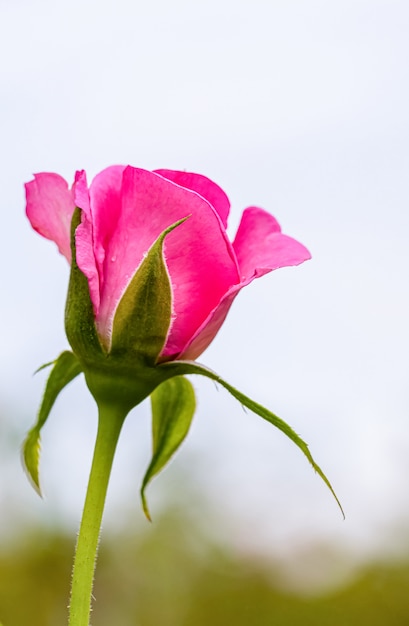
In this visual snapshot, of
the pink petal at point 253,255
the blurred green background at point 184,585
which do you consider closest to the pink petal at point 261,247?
the pink petal at point 253,255

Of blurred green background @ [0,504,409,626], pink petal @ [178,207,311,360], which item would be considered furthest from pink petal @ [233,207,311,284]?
blurred green background @ [0,504,409,626]

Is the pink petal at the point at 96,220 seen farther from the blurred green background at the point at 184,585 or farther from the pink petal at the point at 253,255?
the blurred green background at the point at 184,585

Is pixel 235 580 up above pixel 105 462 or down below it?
below

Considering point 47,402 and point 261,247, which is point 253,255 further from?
point 47,402

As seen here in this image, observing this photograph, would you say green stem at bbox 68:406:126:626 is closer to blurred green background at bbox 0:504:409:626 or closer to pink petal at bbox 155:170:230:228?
pink petal at bbox 155:170:230:228

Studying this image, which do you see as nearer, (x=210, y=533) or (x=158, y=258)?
(x=158, y=258)

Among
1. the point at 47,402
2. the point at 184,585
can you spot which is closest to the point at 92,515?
the point at 47,402

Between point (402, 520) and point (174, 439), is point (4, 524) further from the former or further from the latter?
point (174, 439)

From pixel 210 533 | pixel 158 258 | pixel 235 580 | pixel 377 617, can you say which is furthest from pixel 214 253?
pixel 210 533

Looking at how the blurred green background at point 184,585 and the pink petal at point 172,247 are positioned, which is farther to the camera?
the blurred green background at point 184,585
